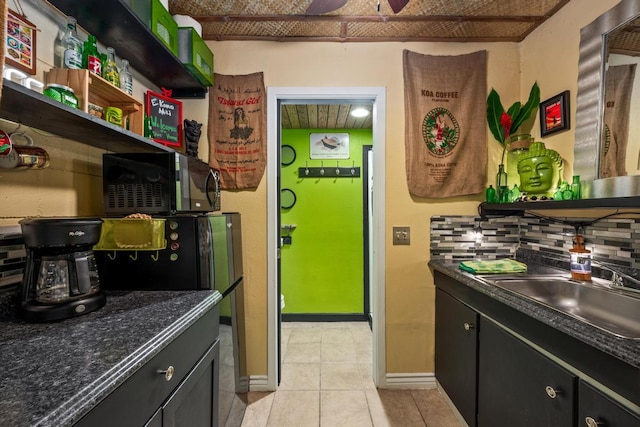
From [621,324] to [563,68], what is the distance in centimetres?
144

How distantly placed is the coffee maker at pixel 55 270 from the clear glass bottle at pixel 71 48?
63 cm

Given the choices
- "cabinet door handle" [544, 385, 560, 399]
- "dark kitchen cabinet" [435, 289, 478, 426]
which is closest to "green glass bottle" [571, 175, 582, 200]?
"dark kitchen cabinet" [435, 289, 478, 426]

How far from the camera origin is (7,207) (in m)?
1.01

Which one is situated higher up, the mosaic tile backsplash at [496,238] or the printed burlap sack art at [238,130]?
the printed burlap sack art at [238,130]

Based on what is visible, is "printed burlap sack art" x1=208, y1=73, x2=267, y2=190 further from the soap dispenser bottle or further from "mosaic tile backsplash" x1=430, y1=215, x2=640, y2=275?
the soap dispenser bottle

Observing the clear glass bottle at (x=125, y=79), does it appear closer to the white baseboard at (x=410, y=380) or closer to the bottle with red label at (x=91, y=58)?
the bottle with red label at (x=91, y=58)

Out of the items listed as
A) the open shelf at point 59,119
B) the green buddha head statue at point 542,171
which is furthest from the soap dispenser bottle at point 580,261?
the open shelf at point 59,119

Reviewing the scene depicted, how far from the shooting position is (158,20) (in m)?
1.45

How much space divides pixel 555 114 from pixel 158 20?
7.55ft

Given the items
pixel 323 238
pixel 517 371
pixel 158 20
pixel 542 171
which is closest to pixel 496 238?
pixel 542 171

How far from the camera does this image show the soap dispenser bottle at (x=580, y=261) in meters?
1.44

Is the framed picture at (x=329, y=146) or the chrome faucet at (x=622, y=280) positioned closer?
the chrome faucet at (x=622, y=280)

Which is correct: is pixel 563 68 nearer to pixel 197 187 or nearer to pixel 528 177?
pixel 528 177

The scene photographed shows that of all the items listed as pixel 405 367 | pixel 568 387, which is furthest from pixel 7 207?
pixel 405 367
